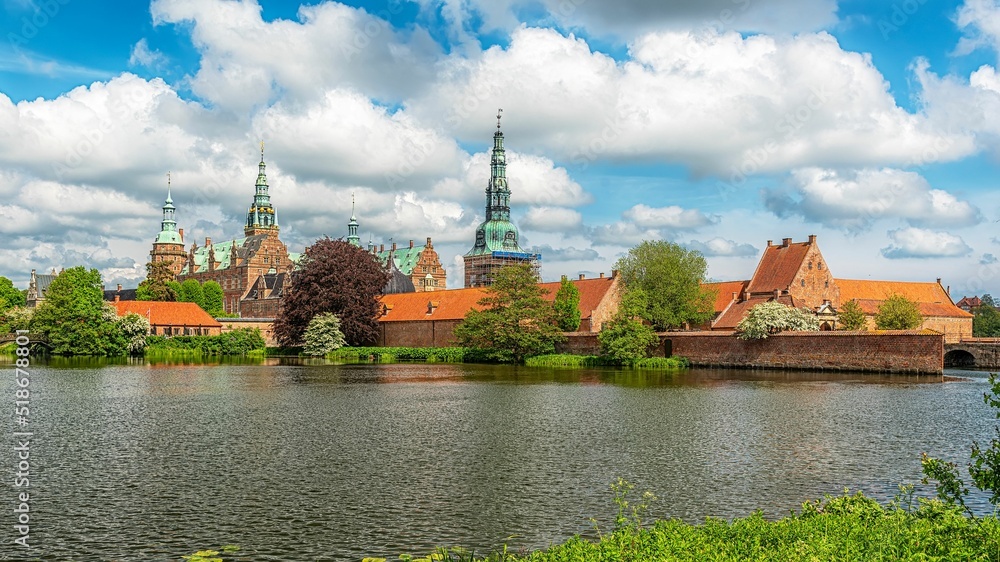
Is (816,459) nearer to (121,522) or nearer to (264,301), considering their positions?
(121,522)

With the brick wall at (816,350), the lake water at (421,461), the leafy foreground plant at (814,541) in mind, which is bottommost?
the lake water at (421,461)

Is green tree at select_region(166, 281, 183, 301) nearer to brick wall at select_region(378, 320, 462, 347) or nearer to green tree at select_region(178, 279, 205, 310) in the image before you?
green tree at select_region(178, 279, 205, 310)

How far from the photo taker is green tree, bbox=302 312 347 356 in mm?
59750

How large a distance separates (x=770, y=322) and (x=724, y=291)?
17.0 metres

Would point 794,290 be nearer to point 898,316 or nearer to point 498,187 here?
point 898,316

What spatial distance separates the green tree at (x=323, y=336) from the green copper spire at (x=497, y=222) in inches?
1750

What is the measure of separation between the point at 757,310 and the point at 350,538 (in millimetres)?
40045

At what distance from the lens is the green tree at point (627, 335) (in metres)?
47.6

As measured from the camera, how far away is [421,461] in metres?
14.9

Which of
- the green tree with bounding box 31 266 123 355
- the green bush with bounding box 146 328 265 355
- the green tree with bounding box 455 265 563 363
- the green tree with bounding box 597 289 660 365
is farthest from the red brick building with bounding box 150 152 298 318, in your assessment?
the green tree with bounding box 597 289 660 365

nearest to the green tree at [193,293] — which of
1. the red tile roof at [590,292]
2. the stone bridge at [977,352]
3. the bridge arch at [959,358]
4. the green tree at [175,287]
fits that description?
the green tree at [175,287]

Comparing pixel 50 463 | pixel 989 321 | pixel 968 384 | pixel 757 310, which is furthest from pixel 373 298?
pixel 989 321

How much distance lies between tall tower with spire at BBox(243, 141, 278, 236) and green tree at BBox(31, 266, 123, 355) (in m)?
71.1

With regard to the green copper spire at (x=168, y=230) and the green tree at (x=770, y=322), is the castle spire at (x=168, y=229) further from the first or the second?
the green tree at (x=770, y=322)
